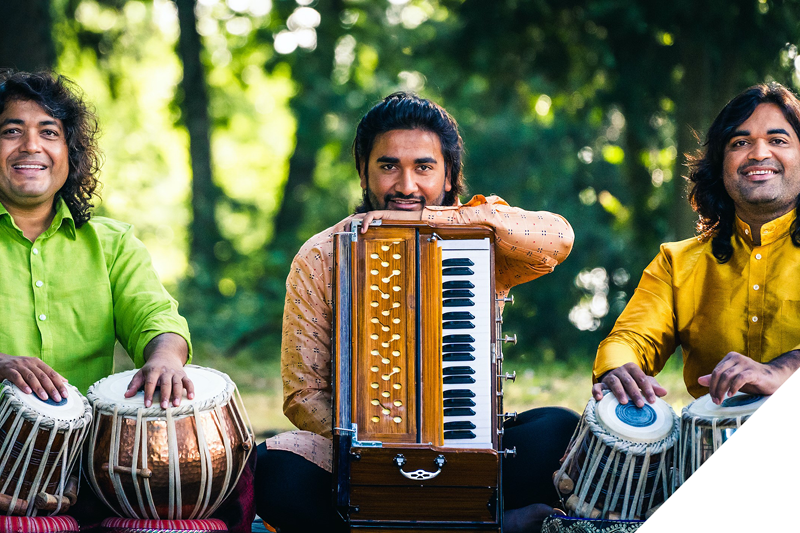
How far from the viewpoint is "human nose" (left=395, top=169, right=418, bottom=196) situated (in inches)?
129

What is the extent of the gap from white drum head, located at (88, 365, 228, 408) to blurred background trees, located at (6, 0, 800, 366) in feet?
12.2

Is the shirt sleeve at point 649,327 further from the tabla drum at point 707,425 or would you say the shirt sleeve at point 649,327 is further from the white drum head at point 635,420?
the tabla drum at point 707,425

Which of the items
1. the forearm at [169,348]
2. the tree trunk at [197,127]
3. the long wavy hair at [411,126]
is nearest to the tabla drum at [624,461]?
the long wavy hair at [411,126]

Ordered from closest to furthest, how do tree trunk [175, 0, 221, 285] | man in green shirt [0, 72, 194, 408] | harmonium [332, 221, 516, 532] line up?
harmonium [332, 221, 516, 532] → man in green shirt [0, 72, 194, 408] → tree trunk [175, 0, 221, 285]

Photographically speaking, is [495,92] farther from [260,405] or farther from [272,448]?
[272,448]

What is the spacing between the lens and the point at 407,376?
9.25ft

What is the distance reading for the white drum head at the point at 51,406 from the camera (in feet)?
8.99

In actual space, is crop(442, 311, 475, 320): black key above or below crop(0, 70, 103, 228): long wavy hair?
below

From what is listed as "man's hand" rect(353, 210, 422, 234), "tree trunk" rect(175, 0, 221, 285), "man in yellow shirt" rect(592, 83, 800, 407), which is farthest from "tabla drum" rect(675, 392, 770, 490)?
"tree trunk" rect(175, 0, 221, 285)

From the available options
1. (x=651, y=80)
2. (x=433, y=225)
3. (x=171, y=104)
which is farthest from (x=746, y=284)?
A: (x=171, y=104)

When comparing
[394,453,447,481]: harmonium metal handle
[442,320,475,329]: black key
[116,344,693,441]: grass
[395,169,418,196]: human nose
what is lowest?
[116,344,693,441]: grass

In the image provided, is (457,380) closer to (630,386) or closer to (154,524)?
(630,386)

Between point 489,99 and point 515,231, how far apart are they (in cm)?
615

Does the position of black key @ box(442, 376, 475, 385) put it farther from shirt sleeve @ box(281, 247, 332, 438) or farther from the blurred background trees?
the blurred background trees
